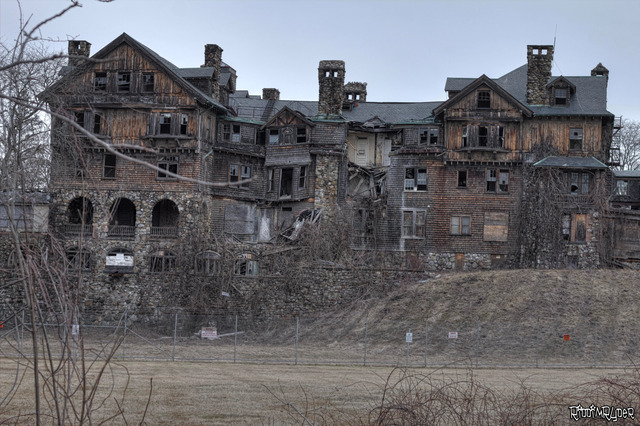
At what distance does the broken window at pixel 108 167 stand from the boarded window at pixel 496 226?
79.5ft

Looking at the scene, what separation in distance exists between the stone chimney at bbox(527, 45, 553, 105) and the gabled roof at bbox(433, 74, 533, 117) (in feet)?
6.61

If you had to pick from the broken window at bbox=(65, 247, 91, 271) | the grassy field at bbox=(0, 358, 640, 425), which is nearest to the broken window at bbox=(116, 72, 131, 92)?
the broken window at bbox=(65, 247, 91, 271)

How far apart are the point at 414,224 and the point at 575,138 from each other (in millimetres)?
11660

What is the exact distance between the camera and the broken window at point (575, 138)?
5219 centimetres

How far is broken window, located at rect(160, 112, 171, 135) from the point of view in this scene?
2069 inches

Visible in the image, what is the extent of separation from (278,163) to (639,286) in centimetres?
2479

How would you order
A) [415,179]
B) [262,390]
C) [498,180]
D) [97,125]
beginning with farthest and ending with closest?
[97,125] → [415,179] → [498,180] → [262,390]

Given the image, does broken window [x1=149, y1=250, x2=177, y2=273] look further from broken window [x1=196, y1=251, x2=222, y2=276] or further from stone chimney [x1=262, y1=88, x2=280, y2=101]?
stone chimney [x1=262, y1=88, x2=280, y2=101]

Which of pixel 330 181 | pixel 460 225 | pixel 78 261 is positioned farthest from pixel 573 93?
pixel 78 261

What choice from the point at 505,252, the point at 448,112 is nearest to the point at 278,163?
the point at 448,112

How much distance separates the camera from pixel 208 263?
1934 inches

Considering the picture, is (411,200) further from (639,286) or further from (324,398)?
(324,398)

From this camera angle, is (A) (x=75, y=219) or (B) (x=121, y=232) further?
(A) (x=75, y=219)

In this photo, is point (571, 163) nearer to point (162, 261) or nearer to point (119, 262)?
point (162, 261)
